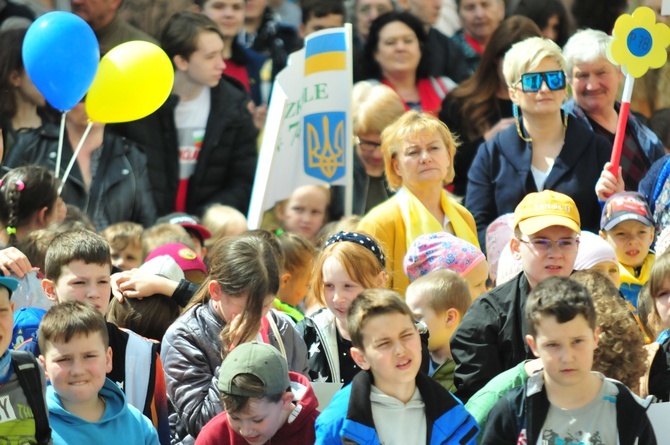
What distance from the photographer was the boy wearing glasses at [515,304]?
17.9 ft

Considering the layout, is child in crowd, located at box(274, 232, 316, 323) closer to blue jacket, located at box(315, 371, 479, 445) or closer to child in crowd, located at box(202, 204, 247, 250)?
child in crowd, located at box(202, 204, 247, 250)

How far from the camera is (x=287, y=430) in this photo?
513 cm

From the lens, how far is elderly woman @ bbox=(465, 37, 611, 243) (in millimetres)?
7406

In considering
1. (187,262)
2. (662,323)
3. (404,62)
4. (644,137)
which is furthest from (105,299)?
(404,62)

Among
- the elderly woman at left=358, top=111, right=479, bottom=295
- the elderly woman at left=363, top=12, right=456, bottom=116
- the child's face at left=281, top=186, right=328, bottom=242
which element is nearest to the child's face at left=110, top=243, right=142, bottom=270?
the child's face at left=281, top=186, right=328, bottom=242

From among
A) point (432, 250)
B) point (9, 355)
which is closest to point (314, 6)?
point (432, 250)

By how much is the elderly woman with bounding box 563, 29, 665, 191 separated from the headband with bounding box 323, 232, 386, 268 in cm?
225

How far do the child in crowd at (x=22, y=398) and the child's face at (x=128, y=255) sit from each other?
2695mm

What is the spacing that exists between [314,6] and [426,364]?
473cm

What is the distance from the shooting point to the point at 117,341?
5508 mm

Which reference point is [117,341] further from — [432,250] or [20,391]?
[432,250]

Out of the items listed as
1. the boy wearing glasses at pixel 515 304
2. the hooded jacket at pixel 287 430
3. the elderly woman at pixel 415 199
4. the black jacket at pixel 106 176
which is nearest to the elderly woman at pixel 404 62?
the black jacket at pixel 106 176

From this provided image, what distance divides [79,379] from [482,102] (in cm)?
437

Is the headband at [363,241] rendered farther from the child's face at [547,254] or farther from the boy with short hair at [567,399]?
the boy with short hair at [567,399]
